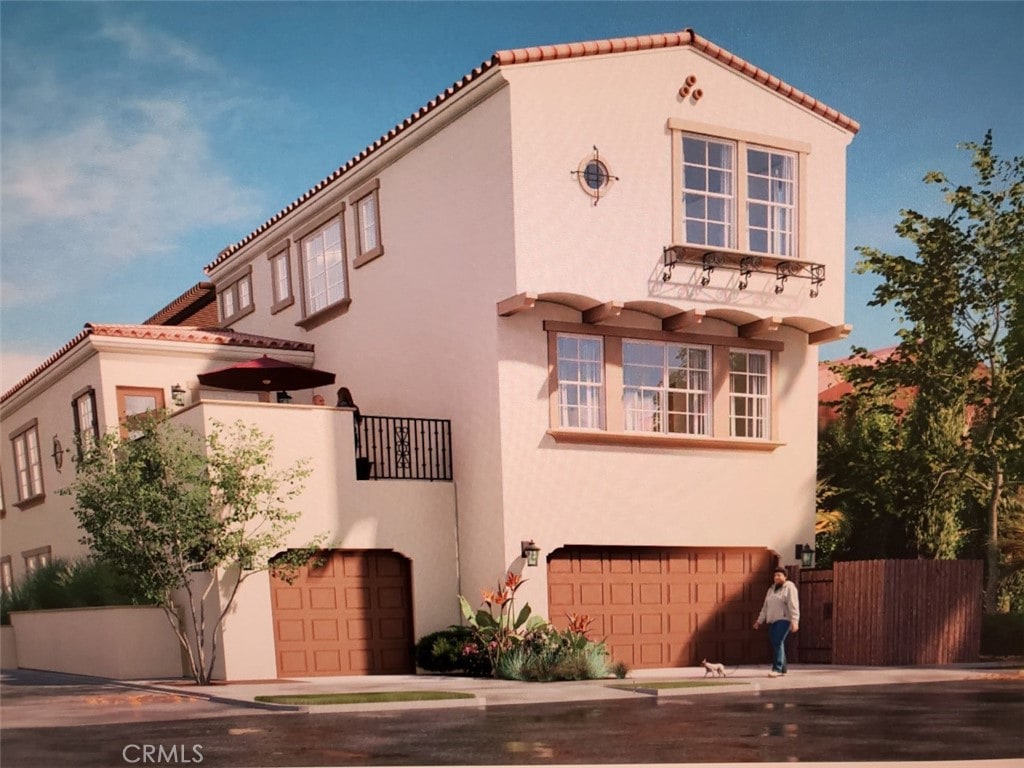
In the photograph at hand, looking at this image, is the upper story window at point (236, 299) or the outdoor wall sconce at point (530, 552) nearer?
the outdoor wall sconce at point (530, 552)

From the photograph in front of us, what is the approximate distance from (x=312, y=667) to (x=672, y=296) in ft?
27.8

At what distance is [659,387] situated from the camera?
20250 mm

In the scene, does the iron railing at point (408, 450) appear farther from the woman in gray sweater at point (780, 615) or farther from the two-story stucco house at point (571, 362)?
the woman in gray sweater at point (780, 615)

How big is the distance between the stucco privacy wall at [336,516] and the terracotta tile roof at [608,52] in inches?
212

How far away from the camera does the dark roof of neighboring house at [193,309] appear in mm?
30297

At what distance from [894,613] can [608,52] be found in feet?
35.4

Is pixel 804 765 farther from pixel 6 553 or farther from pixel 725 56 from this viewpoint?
pixel 6 553

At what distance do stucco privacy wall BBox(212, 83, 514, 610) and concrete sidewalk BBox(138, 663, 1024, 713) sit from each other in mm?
2736

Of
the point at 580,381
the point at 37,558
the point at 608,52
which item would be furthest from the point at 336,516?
the point at 37,558

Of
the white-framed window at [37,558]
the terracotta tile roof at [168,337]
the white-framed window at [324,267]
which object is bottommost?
the white-framed window at [37,558]

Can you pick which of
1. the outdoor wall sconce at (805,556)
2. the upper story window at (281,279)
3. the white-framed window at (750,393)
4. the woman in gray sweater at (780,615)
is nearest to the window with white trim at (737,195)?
the white-framed window at (750,393)

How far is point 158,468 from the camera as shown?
54.8 ft

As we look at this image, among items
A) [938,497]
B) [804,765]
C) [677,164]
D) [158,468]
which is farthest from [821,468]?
[804,765]

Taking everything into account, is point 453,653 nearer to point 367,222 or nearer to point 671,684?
point 671,684
